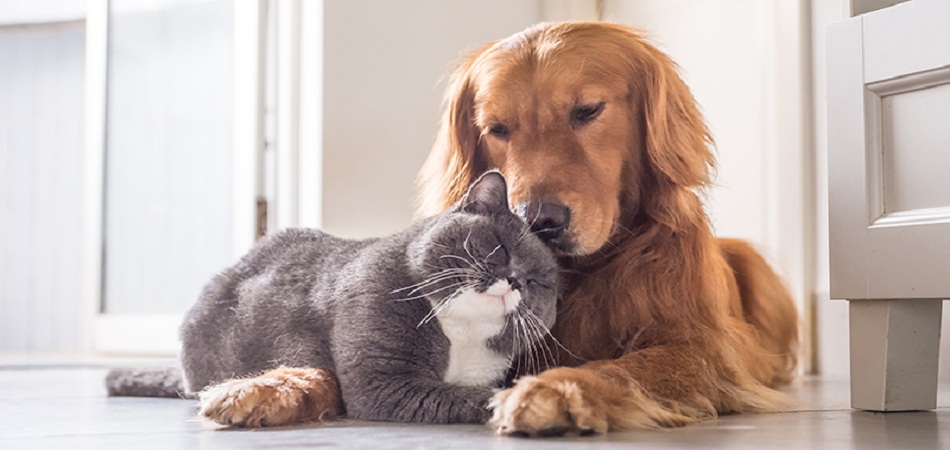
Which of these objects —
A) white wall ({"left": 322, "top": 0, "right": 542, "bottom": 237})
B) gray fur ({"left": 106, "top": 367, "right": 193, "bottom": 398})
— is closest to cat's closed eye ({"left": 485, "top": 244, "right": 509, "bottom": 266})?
gray fur ({"left": 106, "top": 367, "right": 193, "bottom": 398})

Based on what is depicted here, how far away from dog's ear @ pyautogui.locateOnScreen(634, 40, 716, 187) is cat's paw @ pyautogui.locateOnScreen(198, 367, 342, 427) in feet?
2.14

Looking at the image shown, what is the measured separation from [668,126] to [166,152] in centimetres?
297

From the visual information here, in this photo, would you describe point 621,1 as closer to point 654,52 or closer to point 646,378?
point 654,52

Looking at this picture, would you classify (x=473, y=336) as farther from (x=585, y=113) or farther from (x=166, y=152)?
(x=166, y=152)

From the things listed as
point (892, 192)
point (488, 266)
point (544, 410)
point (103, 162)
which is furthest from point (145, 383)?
point (103, 162)

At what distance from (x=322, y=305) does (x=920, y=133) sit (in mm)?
906

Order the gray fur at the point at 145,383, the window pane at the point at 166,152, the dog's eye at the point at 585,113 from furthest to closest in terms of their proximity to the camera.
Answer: the window pane at the point at 166,152 → the gray fur at the point at 145,383 → the dog's eye at the point at 585,113

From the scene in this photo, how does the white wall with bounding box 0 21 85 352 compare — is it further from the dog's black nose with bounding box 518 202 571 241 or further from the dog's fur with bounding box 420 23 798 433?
the dog's black nose with bounding box 518 202 571 241

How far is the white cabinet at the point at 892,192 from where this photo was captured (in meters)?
1.42

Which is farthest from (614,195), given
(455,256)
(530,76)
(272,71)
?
(272,71)

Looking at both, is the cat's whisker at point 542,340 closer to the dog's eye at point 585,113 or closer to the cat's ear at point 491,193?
the cat's ear at point 491,193

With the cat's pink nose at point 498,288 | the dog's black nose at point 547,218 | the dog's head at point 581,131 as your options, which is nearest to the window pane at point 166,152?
the dog's head at point 581,131

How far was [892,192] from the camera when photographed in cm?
150

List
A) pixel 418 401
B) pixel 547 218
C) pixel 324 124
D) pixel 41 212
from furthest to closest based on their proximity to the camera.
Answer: pixel 41 212
pixel 324 124
pixel 547 218
pixel 418 401
